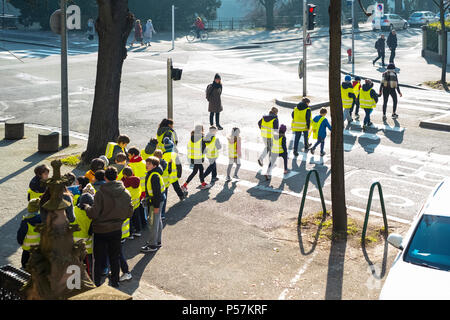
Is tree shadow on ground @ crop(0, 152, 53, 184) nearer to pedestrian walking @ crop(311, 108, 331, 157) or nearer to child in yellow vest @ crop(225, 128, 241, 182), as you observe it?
child in yellow vest @ crop(225, 128, 241, 182)

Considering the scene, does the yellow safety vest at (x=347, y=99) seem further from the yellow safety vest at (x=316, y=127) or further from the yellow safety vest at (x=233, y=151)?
the yellow safety vest at (x=233, y=151)

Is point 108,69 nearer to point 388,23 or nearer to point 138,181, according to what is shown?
point 138,181

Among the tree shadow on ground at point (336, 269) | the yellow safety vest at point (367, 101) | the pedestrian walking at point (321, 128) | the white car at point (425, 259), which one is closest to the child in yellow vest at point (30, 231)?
the tree shadow on ground at point (336, 269)

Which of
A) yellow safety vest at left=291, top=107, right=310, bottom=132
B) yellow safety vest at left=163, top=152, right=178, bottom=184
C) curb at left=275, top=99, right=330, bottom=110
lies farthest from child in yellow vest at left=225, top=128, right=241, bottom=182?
curb at left=275, top=99, right=330, bottom=110

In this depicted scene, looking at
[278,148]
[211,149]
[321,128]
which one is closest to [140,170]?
[211,149]

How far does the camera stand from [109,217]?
8.30m

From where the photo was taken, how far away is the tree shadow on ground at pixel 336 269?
8508 mm

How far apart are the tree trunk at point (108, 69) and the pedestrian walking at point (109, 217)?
6941 mm

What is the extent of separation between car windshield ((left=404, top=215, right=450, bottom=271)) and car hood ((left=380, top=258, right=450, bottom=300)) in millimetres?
164

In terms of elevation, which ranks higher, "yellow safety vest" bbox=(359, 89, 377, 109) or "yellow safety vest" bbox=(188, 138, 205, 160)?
"yellow safety vest" bbox=(359, 89, 377, 109)

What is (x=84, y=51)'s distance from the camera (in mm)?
37719

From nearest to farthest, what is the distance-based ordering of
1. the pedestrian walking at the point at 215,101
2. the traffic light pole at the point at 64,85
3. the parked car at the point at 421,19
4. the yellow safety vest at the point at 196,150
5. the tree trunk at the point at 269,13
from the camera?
1. the yellow safety vest at the point at 196,150
2. the traffic light pole at the point at 64,85
3. the pedestrian walking at the point at 215,101
4. the tree trunk at the point at 269,13
5. the parked car at the point at 421,19

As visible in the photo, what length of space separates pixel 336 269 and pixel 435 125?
11.1m

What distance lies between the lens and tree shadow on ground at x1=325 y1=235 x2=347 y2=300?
27.9ft
